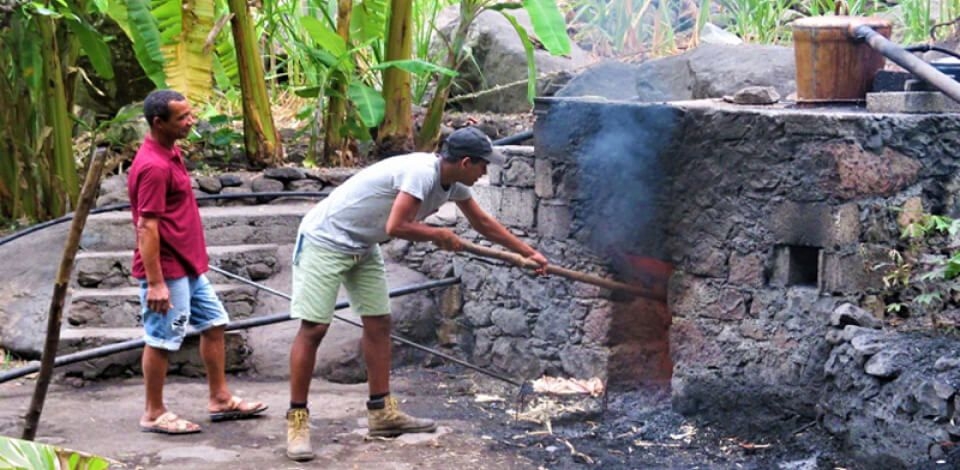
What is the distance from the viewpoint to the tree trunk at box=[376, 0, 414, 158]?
387 inches

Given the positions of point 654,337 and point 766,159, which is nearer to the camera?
point 766,159

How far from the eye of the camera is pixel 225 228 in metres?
8.90

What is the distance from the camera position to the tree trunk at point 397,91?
982cm

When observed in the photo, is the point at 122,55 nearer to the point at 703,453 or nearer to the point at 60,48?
the point at 60,48

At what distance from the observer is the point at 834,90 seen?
6750mm

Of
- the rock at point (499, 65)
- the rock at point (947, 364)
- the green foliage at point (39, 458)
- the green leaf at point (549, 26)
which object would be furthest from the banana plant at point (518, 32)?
the green foliage at point (39, 458)

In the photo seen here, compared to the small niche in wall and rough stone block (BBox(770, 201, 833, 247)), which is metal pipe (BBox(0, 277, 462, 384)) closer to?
the small niche in wall

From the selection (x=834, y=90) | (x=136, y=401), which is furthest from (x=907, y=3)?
(x=136, y=401)

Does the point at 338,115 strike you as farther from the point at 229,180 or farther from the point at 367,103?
the point at 229,180

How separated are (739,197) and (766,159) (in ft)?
0.84

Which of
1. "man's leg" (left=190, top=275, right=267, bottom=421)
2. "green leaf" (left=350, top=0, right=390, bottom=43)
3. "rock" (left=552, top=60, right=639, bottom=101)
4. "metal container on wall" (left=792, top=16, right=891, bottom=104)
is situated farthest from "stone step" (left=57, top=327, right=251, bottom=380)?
"metal container on wall" (left=792, top=16, right=891, bottom=104)

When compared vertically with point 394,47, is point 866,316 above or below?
below

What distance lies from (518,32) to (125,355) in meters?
3.80

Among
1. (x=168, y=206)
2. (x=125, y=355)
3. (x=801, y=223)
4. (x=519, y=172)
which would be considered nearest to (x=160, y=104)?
(x=168, y=206)
